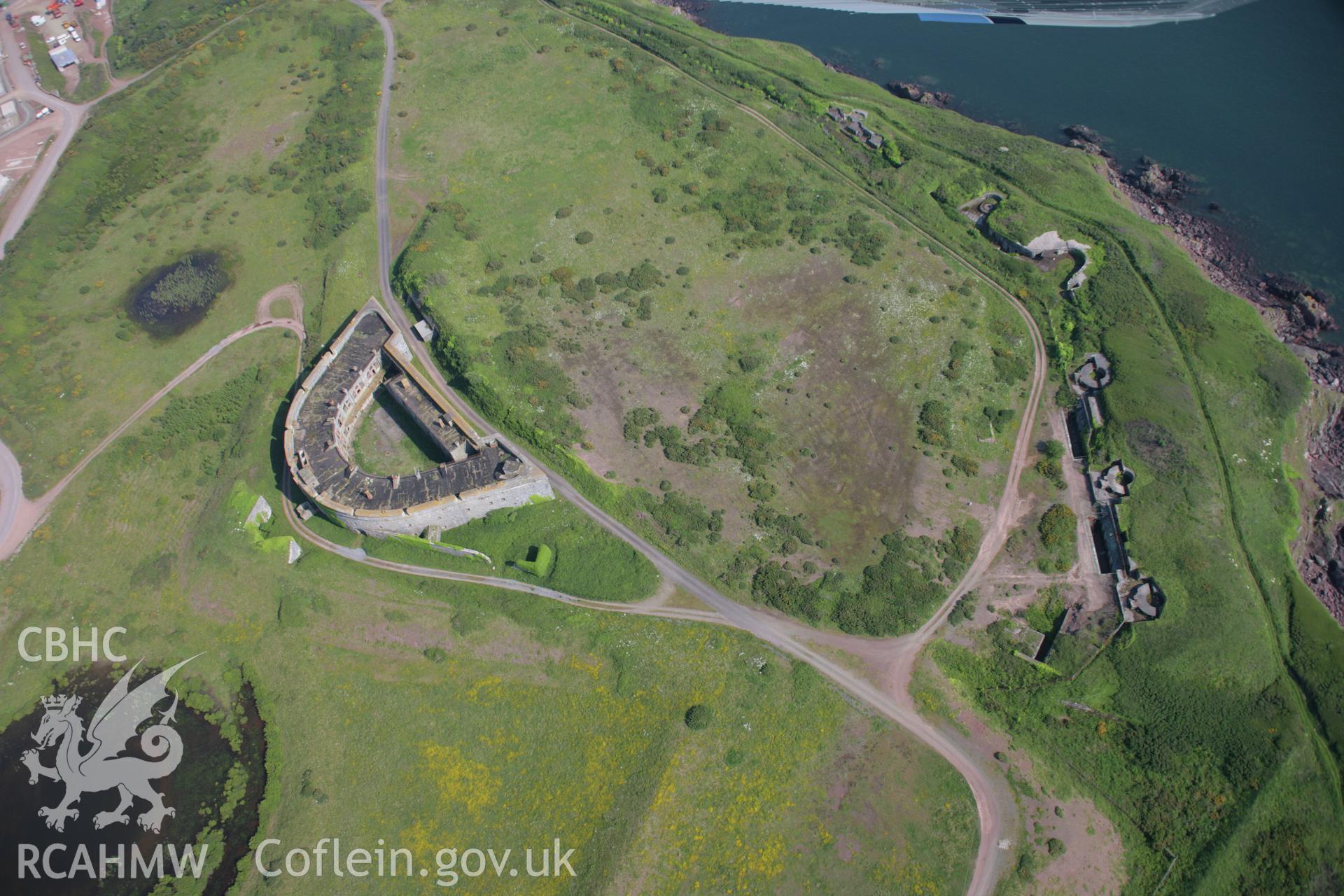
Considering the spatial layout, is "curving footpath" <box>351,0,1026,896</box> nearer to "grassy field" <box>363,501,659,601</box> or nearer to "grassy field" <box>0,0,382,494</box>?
"grassy field" <box>363,501,659,601</box>

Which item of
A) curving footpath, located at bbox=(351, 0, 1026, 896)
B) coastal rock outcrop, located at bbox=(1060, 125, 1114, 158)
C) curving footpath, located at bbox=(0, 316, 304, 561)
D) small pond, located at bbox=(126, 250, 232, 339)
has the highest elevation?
coastal rock outcrop, located at bbox=(1060, 125, 1114, 158)

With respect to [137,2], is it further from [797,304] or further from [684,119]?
[797,304]

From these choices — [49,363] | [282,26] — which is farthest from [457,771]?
[282,26]

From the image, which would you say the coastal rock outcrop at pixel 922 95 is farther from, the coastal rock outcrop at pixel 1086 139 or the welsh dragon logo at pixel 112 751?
the welsh dragon logo at pixel 112 751

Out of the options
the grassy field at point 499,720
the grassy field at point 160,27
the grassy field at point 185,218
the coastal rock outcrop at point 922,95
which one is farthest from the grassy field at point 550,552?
the grassy field at point 160,27

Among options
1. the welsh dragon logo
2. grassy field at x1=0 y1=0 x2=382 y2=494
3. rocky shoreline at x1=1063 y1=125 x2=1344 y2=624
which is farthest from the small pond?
rocky shoreline at x1=1063 y1=125 x2=1344 y2=624
